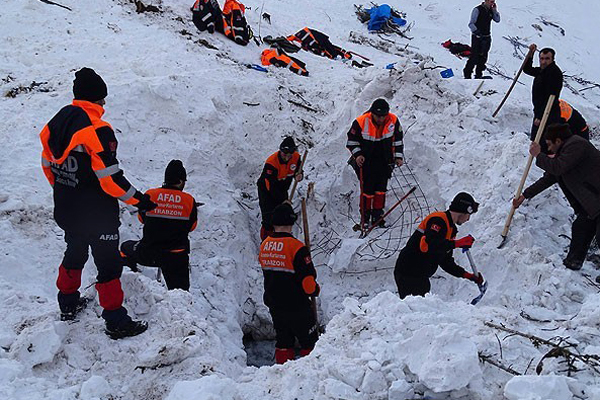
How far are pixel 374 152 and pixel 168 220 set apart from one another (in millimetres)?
2974

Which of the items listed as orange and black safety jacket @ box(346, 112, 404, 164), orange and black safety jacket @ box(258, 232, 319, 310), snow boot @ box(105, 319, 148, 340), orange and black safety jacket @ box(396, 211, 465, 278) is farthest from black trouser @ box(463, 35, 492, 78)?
snow boot @ box(105, 319, 148, 340)

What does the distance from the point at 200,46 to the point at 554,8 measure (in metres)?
16.5

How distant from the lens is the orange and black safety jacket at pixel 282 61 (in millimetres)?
10070

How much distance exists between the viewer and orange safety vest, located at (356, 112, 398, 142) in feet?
22.0

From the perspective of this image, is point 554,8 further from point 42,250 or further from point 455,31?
point 42,250

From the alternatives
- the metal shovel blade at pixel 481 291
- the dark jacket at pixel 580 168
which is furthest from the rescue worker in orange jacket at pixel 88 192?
the dark jacket at pixel 580 168

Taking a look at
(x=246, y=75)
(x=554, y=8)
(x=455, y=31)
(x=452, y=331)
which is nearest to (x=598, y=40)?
(x=554, y=8)

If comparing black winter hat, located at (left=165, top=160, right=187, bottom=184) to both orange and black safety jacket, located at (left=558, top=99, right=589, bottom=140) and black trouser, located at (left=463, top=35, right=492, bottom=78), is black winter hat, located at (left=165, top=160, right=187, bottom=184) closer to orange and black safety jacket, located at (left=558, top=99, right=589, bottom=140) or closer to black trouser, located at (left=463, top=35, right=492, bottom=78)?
orange and black safety jacket, located at (left=558, top=99, right=589, bottom=140)

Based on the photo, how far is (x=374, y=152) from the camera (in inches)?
271

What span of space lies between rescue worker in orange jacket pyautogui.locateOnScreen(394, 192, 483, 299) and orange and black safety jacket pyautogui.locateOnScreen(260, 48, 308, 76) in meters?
5.67

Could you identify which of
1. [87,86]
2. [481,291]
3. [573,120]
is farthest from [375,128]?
[87,86]

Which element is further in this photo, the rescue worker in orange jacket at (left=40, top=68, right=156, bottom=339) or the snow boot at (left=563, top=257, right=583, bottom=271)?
the snow boot at (left=563, top=257, right=583, bottom=271)

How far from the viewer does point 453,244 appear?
16.4 ft

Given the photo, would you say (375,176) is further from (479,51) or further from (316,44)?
(316,44)
